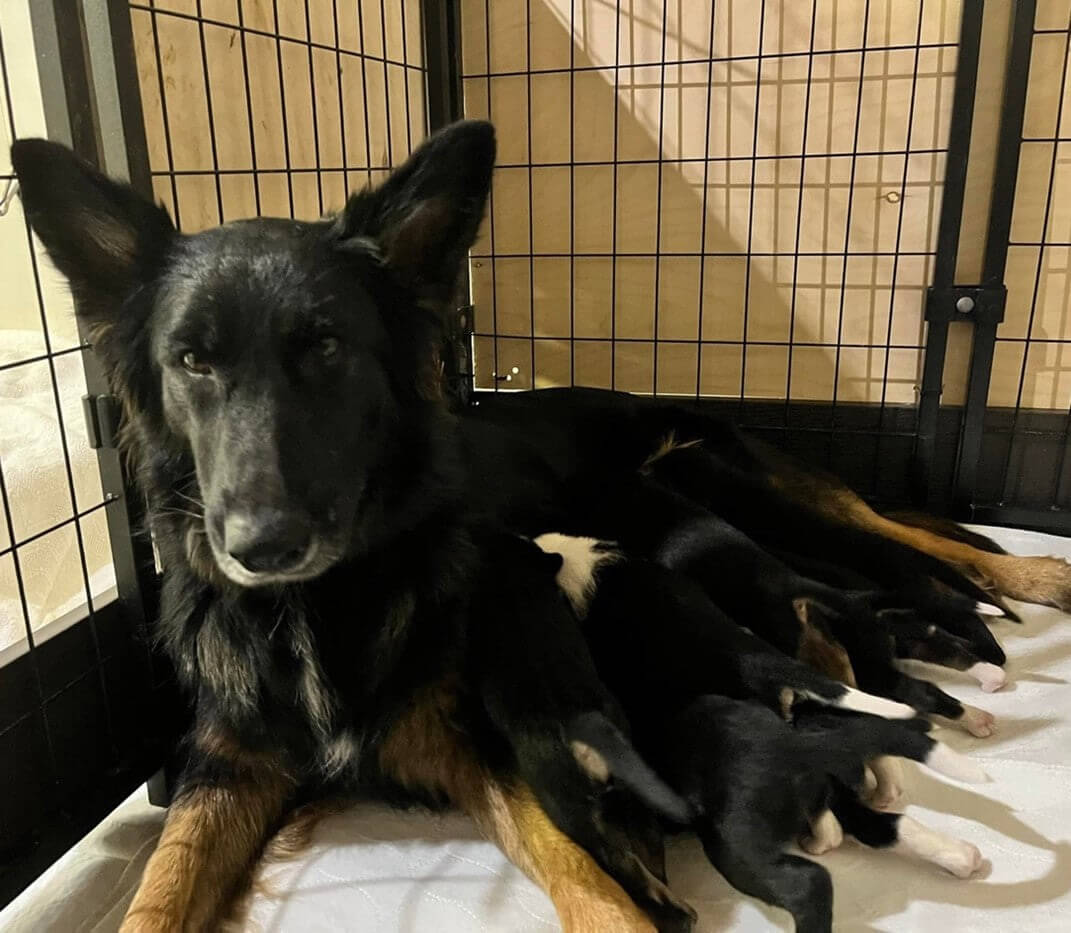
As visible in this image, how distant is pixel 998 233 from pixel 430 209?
6.01ft

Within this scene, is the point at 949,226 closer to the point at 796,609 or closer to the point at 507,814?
the point at 796,609

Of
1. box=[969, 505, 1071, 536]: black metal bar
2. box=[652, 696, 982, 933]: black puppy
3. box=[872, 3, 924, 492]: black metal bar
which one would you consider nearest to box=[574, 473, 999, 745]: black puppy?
box=[652, 696, 982, 933]: black puppy

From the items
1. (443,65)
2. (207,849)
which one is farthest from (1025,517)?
(207,849)

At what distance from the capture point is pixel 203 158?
2125mm

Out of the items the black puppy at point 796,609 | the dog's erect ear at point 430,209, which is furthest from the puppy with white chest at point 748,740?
the dog's erect ear at point 430,209

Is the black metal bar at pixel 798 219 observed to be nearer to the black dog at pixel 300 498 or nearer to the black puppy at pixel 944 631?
the black puppy at pixel 944 631

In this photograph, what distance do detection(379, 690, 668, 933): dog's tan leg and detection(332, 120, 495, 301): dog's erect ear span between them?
725 mm

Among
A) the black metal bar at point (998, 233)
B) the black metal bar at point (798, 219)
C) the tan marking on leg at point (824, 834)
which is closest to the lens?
the tan marking on leg at point (824, 834)

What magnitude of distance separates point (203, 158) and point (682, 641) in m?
1.55

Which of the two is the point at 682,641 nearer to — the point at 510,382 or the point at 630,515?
the point at 630,515

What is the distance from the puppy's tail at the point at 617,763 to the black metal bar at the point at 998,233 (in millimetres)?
1793

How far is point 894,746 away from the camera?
128 cm

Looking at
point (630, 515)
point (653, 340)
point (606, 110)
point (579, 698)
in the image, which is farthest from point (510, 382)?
point (579, 698)

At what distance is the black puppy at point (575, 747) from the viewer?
52.7 inches
